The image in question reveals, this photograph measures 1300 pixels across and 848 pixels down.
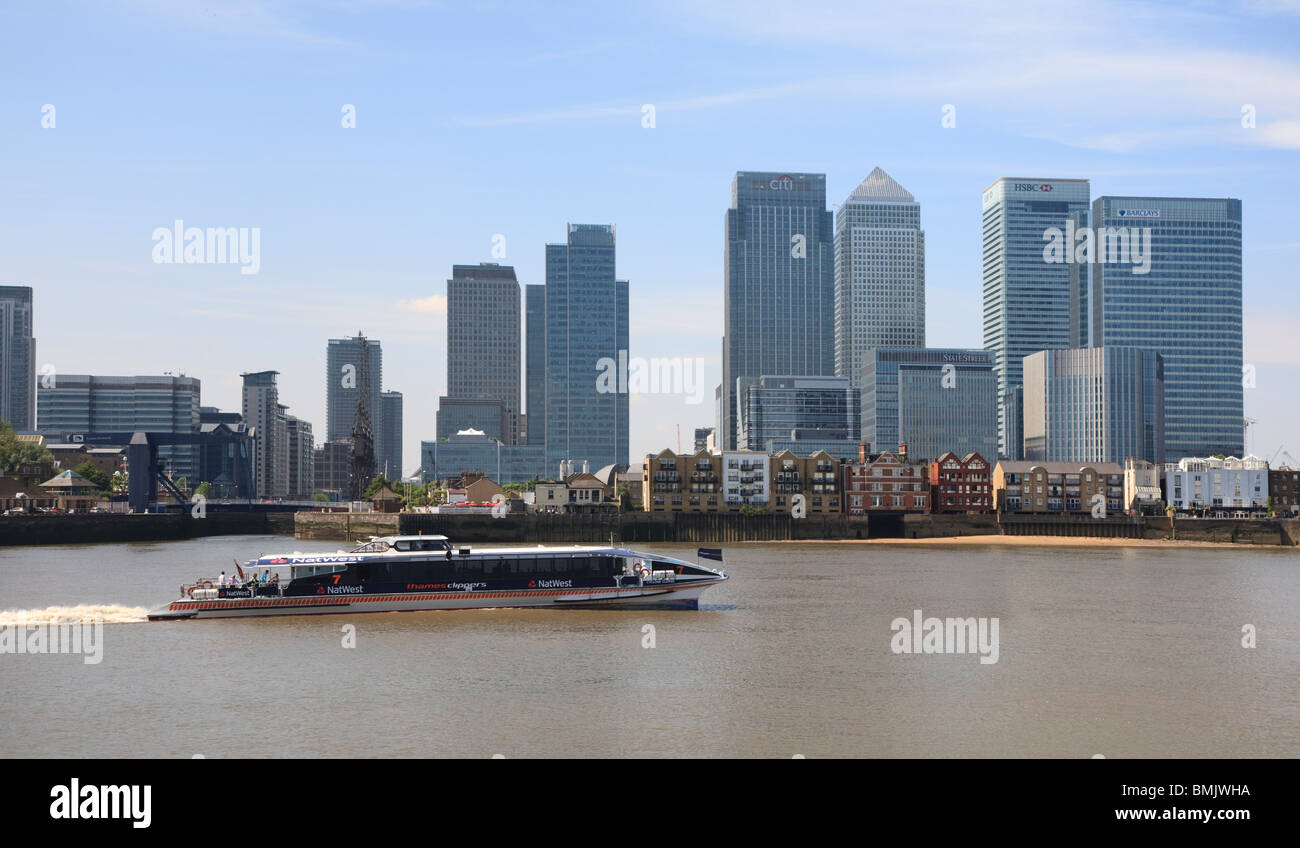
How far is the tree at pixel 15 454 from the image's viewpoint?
187500mm

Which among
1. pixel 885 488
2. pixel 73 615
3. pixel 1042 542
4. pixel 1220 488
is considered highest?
pixel 885 488

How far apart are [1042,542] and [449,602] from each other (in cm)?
10698

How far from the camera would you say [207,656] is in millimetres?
47656

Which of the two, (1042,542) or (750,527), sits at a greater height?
(750,527)

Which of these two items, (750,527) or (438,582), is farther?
(750,527)

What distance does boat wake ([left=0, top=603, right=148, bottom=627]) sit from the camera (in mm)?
55094

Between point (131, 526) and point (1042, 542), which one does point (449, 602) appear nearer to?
point (131, 526)

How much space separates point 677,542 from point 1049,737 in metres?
115

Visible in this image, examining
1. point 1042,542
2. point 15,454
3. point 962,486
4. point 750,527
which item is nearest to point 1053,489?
point 962,486

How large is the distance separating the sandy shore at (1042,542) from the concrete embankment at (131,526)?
268 feet

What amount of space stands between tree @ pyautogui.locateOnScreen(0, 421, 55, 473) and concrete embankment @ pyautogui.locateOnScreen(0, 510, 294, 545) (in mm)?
42088

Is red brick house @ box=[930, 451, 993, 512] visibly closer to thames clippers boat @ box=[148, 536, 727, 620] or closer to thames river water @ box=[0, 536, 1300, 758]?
thames river water @ box=[0, 536, 1300, 758]
